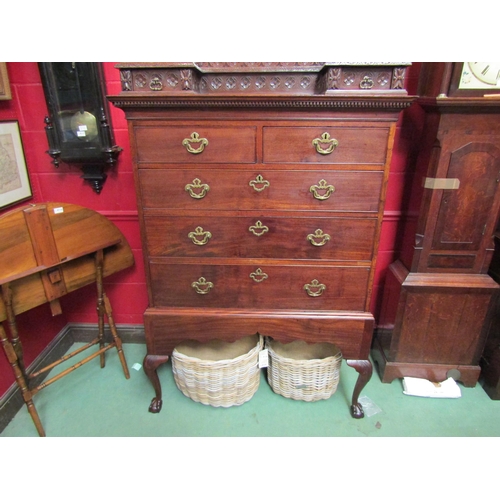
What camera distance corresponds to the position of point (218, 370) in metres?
1.95

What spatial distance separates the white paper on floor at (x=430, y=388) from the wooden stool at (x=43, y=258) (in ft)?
6.93

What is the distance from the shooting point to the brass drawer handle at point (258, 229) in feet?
5.31

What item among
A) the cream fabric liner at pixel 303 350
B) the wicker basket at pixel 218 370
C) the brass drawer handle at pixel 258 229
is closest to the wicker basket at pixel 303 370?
the cream fabric liner at pixel 303 350

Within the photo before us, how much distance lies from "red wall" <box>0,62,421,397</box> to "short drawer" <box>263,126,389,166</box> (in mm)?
756

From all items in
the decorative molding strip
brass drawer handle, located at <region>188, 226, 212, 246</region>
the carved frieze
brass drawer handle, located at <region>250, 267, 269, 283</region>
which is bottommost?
brass drawer handle, located at <region>250, 267, 269, 283</region>

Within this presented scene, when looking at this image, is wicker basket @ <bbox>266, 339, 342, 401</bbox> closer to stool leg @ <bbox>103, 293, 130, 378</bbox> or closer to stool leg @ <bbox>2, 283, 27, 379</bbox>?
stool leg @ <bbox>103, 293, 130, 378</bbox>

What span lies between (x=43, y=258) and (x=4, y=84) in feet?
3.47

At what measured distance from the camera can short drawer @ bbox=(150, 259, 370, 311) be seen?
5.57 ft

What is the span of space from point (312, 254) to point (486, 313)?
1271 millimetres

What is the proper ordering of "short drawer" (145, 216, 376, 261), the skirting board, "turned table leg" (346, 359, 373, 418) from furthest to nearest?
1. the skirting board
2. "turned table leg" (346, 359, 373, 418)
3. "short drawer" (145, 216, 376, 261)

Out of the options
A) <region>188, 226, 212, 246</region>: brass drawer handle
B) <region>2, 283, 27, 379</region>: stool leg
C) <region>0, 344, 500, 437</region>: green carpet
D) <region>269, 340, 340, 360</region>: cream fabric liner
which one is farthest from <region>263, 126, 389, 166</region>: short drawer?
<region>0, 344, 500, 437</region>: green carpet

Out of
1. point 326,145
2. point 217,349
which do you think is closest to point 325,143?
point 326,145

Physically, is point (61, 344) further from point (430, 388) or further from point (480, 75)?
point (480, 75)

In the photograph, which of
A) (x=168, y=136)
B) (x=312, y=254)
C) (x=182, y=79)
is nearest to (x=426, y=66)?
(x=312, y=254)
